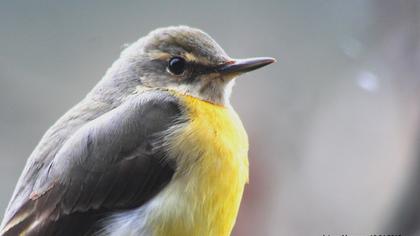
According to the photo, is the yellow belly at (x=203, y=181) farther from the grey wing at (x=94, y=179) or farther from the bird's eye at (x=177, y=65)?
the bird's eye at (x=177, y=65)

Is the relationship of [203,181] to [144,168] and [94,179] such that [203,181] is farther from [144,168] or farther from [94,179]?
[94,179]

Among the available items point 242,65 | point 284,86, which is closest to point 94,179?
point 242,65

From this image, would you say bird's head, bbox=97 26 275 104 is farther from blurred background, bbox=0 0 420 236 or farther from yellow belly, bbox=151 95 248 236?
blurred background, bbox=0 0 420 236

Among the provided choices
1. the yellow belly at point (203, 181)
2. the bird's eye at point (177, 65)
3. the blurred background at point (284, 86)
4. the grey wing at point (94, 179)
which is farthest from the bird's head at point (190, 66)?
the blurred background at point (284, 86)

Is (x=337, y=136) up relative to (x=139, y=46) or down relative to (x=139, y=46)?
down

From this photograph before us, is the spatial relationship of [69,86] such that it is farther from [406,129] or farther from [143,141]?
[406,129]

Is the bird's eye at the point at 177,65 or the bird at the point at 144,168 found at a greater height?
the bird's eye at the point at 177,65

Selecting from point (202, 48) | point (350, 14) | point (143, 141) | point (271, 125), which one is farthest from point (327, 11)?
point (143, 141)
